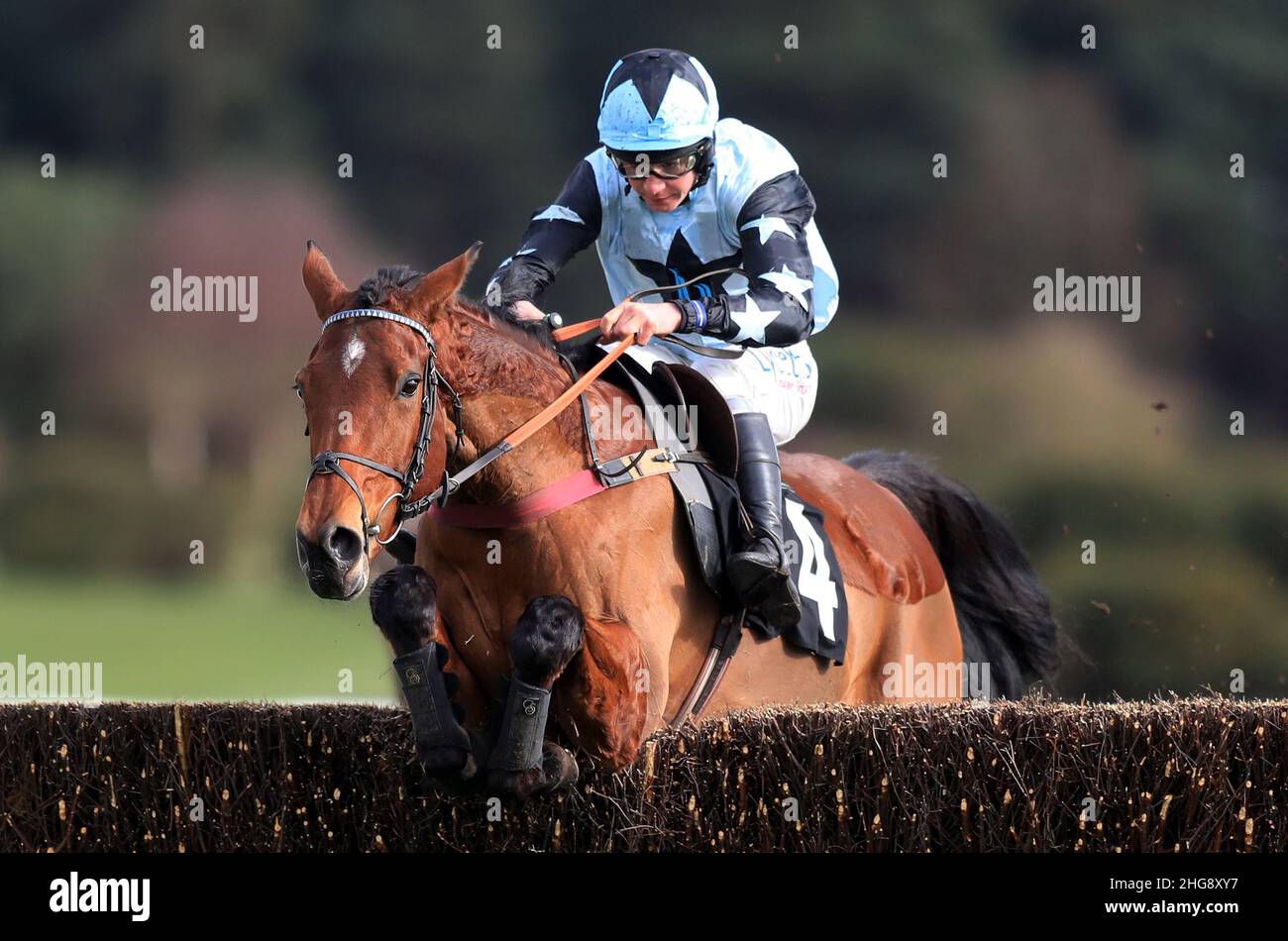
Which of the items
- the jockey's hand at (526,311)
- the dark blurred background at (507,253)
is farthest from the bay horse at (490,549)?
the dark blurred background at (507,253)

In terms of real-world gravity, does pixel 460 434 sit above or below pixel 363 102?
below

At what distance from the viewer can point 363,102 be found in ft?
51.4

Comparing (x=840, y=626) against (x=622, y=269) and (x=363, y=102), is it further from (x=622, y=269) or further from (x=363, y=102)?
(x=363, y=102)

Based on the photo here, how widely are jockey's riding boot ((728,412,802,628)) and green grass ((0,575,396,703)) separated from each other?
319 inches

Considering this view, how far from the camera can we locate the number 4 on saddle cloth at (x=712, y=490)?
4.34m

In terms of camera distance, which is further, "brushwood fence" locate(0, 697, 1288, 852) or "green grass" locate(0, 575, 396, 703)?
"green grass" locate(0, 575, 396, 703)

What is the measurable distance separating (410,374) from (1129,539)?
9006 mm

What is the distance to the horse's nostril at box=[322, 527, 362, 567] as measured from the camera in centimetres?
332

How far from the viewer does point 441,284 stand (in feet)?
12.3

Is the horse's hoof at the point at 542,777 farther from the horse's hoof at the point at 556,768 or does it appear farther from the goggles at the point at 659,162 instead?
the goggles at the point at 659,162

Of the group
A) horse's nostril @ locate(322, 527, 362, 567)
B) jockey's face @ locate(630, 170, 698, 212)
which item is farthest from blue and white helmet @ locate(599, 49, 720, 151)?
horse's nostril @ locate(322, 527, 362, 567)

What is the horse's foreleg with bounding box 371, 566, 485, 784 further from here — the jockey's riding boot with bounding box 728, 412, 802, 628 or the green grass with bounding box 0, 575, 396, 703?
the green grass with bounding box 0, 575, 396, 703

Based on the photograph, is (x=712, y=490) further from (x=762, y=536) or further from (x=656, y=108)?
(x=656, y=108)
